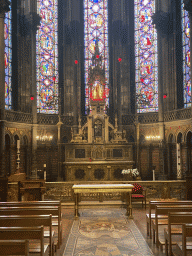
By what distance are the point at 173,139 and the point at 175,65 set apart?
15.9 ft

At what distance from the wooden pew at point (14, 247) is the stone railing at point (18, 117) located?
1675 cm

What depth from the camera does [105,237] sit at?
7.93 m

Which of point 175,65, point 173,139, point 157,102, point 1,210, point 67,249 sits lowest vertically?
point 67,249

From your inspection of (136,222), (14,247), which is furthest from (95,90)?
(14,247)

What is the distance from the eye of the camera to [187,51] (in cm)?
2106

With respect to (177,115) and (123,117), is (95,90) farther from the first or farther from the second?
(177,115)

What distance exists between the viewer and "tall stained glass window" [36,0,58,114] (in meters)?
23.2

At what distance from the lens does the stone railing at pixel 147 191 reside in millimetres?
12688

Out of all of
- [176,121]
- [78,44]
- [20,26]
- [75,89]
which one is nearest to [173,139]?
[176,121]

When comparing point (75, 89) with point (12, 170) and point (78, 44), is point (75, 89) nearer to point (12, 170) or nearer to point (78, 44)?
point (78, 44)

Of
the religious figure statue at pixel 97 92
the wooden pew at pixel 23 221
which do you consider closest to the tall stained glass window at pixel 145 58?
the religious figure statue at pixel 97 92

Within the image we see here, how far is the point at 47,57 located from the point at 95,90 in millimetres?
4980

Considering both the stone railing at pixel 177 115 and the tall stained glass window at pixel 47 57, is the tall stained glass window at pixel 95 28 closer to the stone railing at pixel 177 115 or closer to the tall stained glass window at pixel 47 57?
the tall stained glass window at pixel 47 57

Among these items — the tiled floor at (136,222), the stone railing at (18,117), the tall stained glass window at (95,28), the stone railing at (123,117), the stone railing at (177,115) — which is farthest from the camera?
the tall stained glass window at (95,28)
